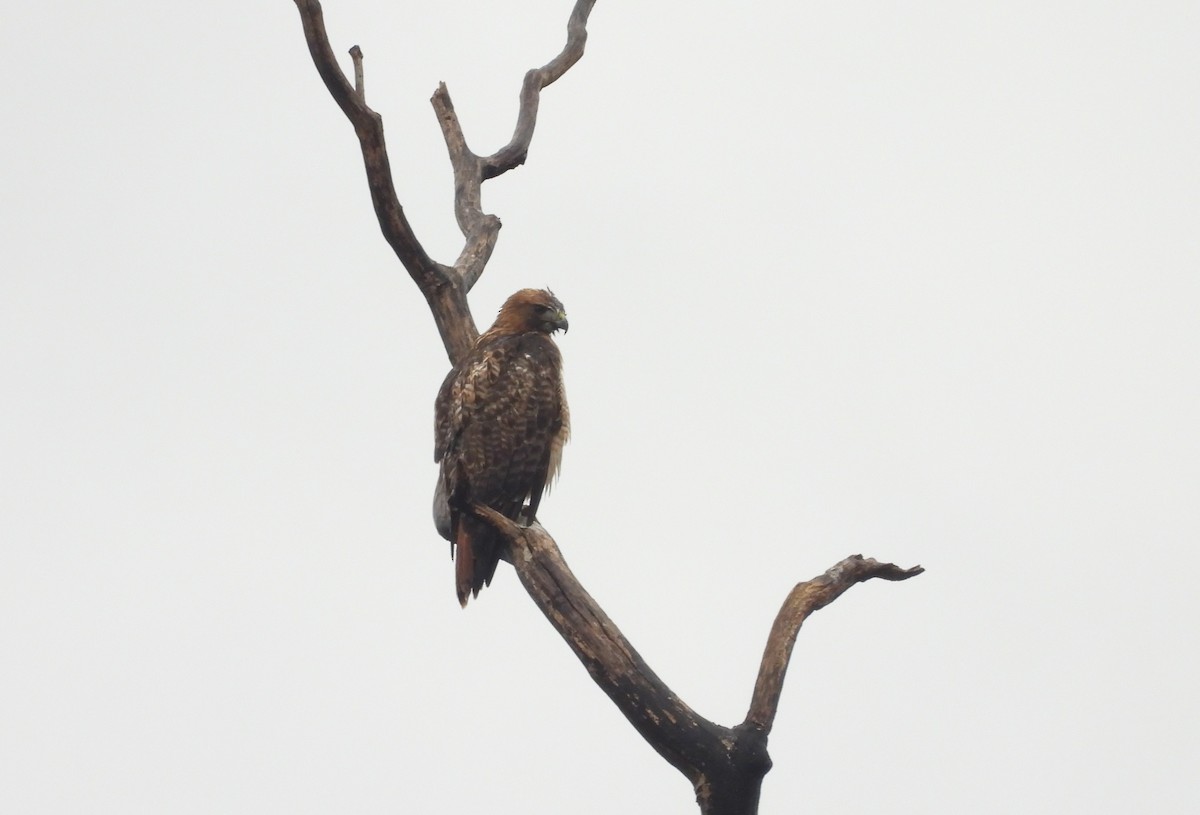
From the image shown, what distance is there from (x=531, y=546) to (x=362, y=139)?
220 centimetres

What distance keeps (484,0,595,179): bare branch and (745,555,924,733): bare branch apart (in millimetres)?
3625

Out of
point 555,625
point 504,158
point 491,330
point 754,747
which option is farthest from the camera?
point 504,158

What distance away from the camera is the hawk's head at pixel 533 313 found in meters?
7.31

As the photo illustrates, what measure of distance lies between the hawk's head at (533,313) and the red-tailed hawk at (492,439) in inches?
8.4

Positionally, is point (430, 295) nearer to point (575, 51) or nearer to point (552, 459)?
point (552, 459)

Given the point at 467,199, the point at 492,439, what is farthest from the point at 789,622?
the point at 467,199

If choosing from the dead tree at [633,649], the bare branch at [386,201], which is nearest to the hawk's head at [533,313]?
the bare branch at [386,201]

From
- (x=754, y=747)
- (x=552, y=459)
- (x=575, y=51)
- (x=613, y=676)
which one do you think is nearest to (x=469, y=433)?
(x=552, y=459)

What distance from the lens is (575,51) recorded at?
862 cm

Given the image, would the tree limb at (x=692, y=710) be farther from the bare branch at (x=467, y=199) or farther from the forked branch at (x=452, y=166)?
the bare branch at (x=467, y=199)

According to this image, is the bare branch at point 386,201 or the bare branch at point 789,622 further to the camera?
the bare branch at point 386,201

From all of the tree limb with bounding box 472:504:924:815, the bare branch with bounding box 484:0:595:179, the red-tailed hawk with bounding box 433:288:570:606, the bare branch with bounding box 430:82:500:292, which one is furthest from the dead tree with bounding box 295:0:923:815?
the bare branch with bounding box 484:0:595:179

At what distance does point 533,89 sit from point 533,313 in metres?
1.62

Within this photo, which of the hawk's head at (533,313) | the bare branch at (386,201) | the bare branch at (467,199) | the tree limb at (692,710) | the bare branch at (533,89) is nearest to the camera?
the tree limb at (692,710)
